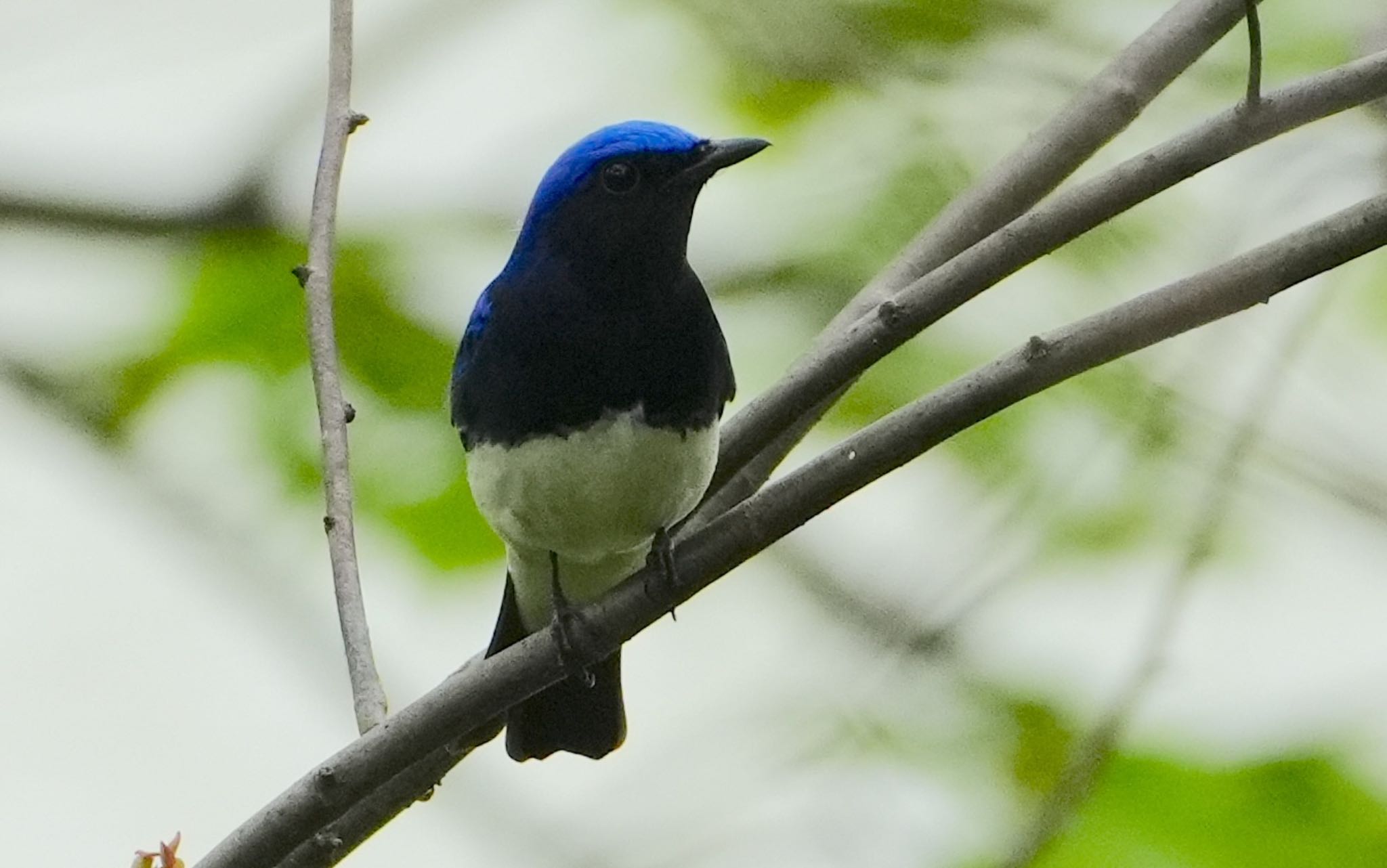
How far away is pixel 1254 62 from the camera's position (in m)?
2.19

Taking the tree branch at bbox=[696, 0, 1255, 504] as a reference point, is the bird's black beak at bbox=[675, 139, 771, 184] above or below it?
above

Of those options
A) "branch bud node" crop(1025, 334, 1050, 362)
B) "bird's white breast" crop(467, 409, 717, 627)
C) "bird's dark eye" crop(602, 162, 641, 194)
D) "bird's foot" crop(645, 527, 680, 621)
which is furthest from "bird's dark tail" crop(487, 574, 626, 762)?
"branch bud node" crop(1025, 334, 1050, 362)

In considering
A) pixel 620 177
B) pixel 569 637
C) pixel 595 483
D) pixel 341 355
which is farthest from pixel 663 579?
pixel 341 355

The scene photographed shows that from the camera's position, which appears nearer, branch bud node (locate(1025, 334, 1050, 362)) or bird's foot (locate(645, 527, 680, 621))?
branch bud node (locate(1025, 334, 1050, 362))

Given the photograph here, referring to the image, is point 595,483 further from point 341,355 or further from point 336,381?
point 341,355

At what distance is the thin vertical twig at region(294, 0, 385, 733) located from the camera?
2.74m

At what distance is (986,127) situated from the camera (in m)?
4.52

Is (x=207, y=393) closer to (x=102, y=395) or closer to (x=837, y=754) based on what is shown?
(x=102, y=395)

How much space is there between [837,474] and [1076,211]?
47 centimetres

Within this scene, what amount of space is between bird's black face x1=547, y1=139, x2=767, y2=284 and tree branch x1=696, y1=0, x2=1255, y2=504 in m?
0.55

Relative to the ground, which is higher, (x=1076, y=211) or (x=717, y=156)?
(x=717, y=156)

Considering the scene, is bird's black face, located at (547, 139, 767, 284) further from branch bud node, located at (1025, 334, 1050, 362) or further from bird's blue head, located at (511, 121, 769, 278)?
branch bud node, located at (1025, 334, 1050, 362)

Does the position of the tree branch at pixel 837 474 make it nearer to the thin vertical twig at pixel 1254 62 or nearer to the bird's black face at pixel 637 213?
the thin vertical twig at pixel 1254 62

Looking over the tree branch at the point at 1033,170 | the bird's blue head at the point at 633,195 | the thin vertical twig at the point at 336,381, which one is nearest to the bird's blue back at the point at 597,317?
the bird's blue head at the point at 633,195
